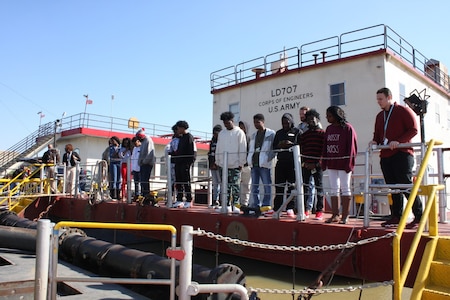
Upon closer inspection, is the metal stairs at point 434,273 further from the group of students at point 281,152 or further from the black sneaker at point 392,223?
the group of students at point 281,152

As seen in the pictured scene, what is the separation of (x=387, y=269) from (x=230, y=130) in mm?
3692

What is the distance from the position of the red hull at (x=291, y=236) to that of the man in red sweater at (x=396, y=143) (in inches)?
16.7

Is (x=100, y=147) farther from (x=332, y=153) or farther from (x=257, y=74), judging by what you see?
(x=332, y=153)

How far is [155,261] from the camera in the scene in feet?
15.3

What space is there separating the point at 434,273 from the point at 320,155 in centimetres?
272

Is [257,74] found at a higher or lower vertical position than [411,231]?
higher

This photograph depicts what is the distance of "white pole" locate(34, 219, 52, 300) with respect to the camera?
2967 millimetres

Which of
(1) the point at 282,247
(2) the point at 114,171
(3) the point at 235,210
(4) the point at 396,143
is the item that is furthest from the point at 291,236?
(2) the point at 114,171

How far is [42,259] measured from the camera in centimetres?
297

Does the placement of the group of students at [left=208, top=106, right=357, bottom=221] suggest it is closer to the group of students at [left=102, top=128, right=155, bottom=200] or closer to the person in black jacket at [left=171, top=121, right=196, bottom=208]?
the person in black jacket at [left=171, top=121, right=196, bottom=208]

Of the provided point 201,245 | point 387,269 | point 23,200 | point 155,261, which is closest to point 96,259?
point 155,261

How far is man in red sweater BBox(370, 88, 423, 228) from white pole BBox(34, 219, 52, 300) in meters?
3.91

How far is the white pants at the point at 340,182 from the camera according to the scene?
5327mm

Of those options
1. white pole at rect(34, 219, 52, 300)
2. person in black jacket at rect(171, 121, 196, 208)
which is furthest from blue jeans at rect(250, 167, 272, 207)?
white pole at rect(34, 219, 52, 300)
